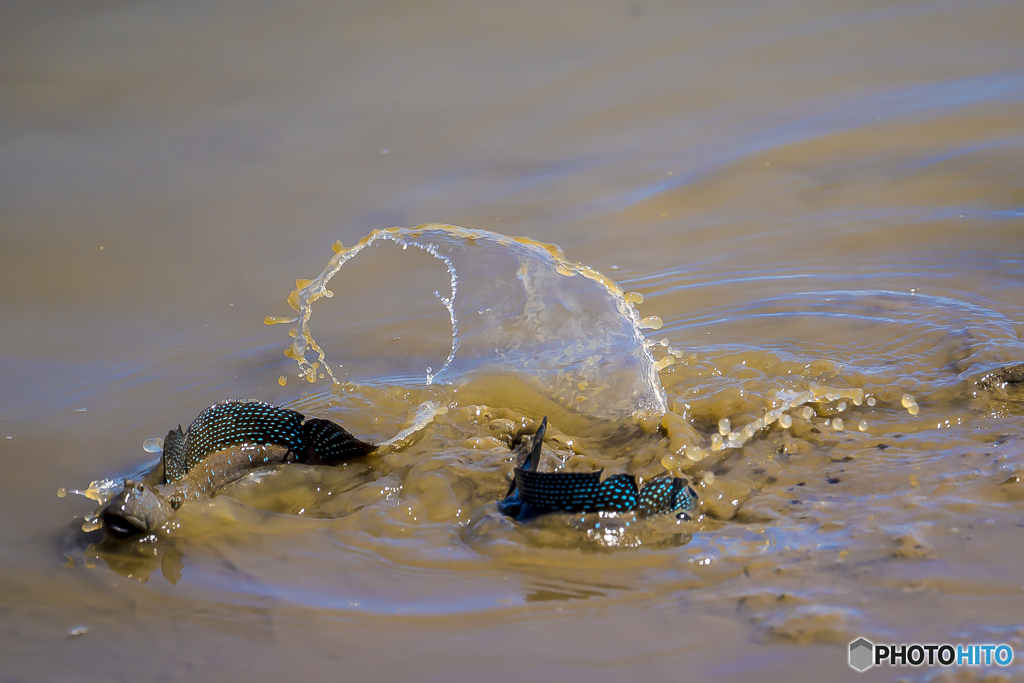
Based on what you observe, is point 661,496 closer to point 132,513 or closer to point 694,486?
point 694,486

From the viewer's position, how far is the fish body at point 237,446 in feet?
8.51

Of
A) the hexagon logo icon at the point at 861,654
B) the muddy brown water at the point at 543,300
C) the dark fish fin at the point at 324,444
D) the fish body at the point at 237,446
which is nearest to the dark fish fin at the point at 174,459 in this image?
the fish body at the point at 237,446

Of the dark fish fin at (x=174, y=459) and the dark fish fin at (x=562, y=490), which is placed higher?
the dark fish fin at (x=174, y=459)

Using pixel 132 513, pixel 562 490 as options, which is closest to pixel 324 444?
pixel 132 513

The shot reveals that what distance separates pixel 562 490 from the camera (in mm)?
2215

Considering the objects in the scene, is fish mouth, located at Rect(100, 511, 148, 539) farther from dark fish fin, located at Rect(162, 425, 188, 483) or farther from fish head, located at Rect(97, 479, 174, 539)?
dark fish fin, located at Rect(162, 425, 188, 483)

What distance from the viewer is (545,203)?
492cm

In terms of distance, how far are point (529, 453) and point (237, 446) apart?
1.00m

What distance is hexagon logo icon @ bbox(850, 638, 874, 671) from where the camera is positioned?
1716 millimetres

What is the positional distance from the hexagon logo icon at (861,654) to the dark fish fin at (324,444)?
169cm

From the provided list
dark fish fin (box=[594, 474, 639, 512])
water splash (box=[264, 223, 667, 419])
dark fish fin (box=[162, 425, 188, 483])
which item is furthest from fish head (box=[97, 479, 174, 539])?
dark fish fin (box=[594, 474, 639, 512])

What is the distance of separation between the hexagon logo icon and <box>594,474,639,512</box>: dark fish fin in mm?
662

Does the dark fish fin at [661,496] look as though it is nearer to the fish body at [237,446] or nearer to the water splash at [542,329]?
the water splash at [542,329]

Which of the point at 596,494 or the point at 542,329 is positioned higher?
the point at 542,329
